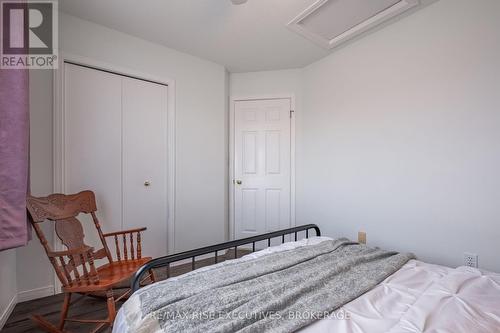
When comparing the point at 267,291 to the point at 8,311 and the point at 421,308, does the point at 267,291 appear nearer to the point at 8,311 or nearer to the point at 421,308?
the point at 421,308

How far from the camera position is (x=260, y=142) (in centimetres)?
328

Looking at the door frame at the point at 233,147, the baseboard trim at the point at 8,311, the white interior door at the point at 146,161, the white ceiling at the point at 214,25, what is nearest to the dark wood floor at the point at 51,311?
the baseboard trim at the point at 8,311

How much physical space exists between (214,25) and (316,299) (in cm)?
233

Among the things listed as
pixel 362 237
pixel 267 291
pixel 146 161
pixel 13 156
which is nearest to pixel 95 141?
pixel 146 161

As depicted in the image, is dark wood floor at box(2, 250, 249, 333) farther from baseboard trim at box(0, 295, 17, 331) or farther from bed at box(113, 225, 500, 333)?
bed at box(113, 225, 500, 333)

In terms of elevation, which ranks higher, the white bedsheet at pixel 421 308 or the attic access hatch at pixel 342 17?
the attic access hatch at pixel 342 17

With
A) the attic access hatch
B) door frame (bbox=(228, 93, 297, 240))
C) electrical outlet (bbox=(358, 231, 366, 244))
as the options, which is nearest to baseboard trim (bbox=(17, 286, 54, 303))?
door frame (bbox=(228, 93, 297, 240))

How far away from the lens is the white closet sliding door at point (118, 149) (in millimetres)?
2154

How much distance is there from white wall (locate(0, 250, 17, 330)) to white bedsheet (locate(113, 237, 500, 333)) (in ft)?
4.69

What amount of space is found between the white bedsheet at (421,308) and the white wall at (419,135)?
0.93 metres

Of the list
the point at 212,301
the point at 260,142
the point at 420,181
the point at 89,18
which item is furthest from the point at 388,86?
the point at 89,18

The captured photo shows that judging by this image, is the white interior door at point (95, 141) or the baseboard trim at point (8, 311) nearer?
the baseboard trim at point (8, 311)

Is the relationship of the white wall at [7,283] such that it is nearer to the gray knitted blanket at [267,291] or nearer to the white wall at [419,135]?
the gray knitted blanket at [267,291]

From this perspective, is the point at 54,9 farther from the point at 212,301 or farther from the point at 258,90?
the point at 212,301
